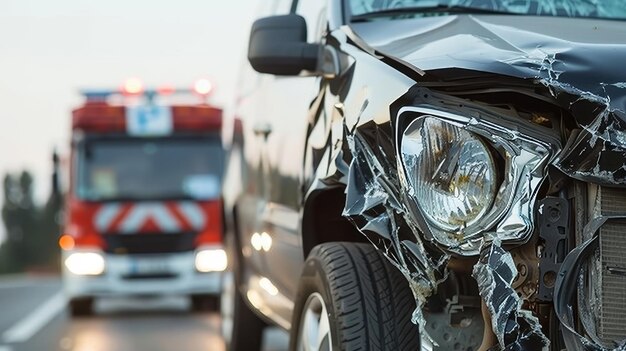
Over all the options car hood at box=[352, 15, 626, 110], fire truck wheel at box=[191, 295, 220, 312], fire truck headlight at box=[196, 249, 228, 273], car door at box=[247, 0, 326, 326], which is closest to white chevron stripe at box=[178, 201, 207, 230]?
fire truck headlight at box=[196, 249, 228, 273]

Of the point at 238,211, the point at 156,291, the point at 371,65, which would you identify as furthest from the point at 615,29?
the point at 156,291

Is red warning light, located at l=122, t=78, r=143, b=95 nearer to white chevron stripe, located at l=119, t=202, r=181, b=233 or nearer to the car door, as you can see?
white chevron stripe, located at l=119, t=202, r=181, b=233

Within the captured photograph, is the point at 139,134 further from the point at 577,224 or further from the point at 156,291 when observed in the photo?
the point at 577,224

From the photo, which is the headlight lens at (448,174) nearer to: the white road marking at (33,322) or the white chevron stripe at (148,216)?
the white road marking at (33,322)

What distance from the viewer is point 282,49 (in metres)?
A: 4.41

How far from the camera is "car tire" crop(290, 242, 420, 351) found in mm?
3602

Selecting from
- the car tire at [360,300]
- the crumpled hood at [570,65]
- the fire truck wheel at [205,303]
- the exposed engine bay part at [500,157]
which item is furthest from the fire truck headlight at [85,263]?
the exposed engine bay part at [500,157]

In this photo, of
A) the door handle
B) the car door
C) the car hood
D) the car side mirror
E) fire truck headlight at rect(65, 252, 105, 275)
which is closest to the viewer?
the car hood

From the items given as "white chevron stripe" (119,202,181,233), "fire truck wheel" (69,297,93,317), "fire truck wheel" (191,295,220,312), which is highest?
"white chevron stripe" (119,202,181,233)

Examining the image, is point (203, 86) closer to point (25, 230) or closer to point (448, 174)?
point (448, 174)

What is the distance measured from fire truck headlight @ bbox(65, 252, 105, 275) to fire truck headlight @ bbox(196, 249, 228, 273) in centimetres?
108

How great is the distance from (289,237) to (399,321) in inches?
53.8

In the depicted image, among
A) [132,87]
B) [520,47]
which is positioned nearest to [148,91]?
[132,87]

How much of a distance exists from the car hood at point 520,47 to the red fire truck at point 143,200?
424 inches
